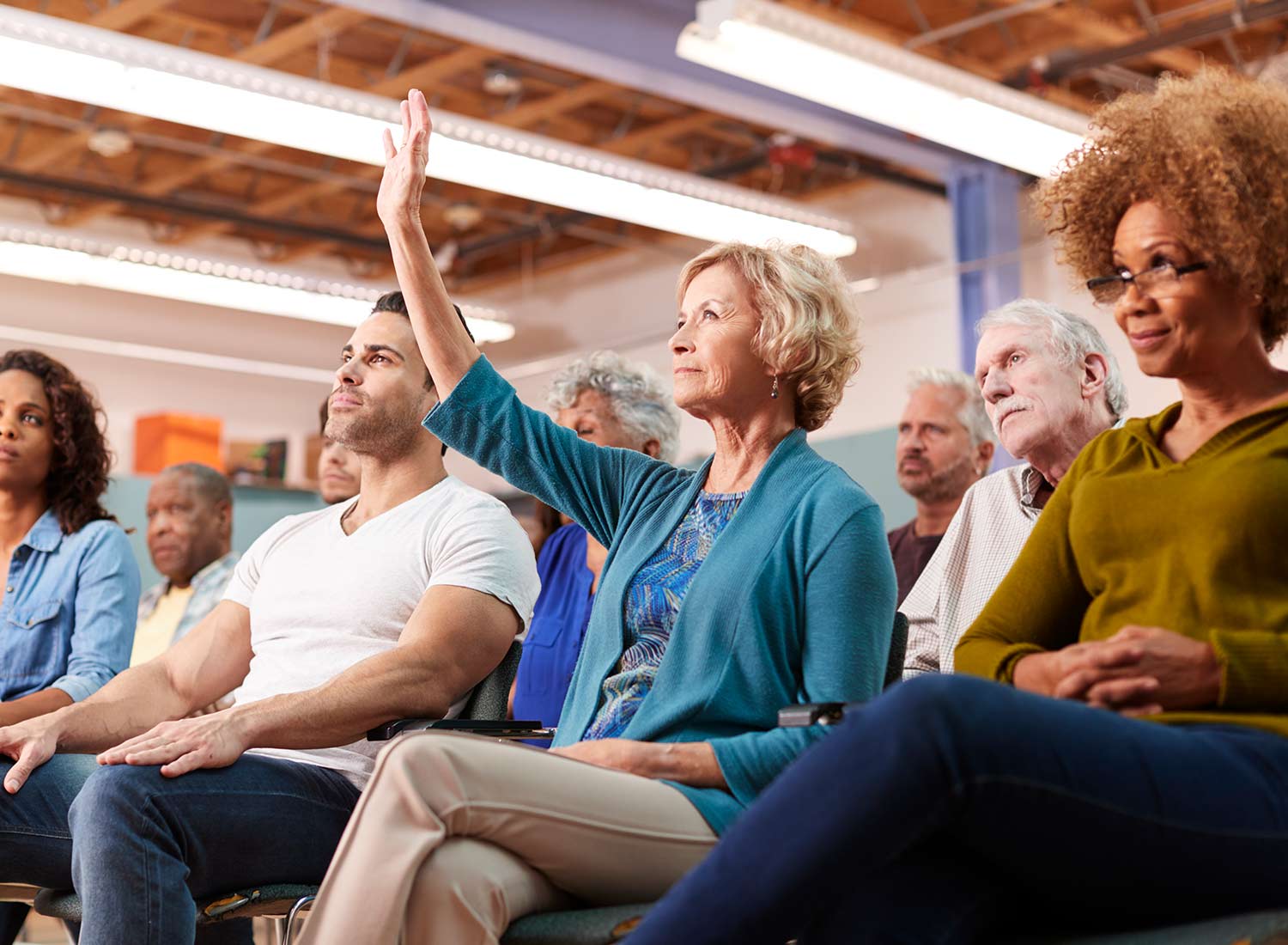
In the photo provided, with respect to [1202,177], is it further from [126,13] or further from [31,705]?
[126,13]

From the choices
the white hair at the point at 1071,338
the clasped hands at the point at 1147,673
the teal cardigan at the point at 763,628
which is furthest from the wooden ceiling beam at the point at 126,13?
the clasped hands at the point at 1147,673

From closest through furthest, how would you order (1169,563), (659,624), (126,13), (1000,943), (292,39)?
(1000,943) → (1169,563) → (659,624) → (126,13) → (292,39)

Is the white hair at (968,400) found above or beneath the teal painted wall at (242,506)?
above

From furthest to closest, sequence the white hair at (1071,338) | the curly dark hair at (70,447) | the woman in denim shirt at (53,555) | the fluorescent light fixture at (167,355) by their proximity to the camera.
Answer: the fluorescent light fixture at (167,355) < the curly dark hair at (70,447) < the woman in denim shirt at (53,555) < the white hair at (1071,338)

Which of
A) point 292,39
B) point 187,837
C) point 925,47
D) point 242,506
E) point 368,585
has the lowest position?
point 187,837

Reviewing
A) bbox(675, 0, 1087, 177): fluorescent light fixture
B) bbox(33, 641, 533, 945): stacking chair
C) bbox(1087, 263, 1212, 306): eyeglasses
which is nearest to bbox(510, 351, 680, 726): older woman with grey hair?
bbox(33, 641, 533, 945): stacking chair

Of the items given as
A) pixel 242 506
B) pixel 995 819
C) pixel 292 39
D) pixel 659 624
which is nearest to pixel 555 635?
pixel 659 624

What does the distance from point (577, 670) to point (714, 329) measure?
51 cm

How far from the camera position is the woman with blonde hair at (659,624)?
4.73 ft

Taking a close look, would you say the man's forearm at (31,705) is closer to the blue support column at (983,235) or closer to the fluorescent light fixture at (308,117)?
the fluorescent light fixture at (308,117)

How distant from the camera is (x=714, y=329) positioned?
2.00 m

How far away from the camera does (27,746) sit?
A: 2193 mm

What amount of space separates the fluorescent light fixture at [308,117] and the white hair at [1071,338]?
1516mm

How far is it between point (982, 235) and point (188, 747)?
259 inches
